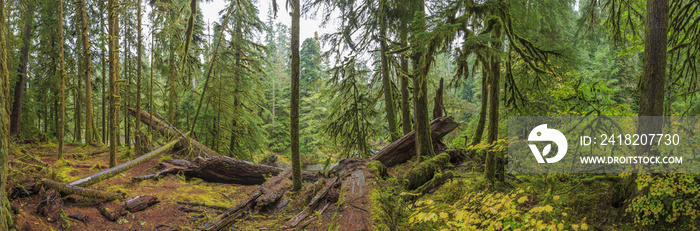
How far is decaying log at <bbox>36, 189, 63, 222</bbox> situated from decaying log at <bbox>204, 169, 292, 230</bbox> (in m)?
2.28

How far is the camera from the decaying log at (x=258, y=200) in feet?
18.3

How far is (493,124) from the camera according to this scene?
18.4ft

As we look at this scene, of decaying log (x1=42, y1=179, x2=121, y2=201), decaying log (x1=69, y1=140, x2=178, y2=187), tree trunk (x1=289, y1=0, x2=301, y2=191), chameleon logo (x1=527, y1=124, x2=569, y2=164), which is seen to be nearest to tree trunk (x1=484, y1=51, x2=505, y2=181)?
chameleon logo (x1=527, y1=124, x2=569, y2=164)

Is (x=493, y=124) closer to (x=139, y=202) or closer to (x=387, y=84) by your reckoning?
(x=387, y=84)

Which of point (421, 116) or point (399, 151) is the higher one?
point (421, 116)

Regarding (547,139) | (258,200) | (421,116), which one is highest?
(421,116)

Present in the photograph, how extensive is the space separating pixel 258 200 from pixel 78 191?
10.9 feet

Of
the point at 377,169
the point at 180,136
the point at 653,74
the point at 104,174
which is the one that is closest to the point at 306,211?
the point at 377,169

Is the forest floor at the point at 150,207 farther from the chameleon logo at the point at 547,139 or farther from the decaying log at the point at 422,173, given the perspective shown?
the chameleon logo at the point at 547,139

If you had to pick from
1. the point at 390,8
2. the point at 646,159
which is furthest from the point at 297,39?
the point at 646,159

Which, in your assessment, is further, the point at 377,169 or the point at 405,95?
the point at 405,95

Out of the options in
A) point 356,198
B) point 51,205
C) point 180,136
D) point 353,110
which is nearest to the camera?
point 51,205

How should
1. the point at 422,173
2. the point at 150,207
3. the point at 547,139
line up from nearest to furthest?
the point at 547,139 < the point at 150,207 < the point at 422,173

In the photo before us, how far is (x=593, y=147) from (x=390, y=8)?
592 cm
